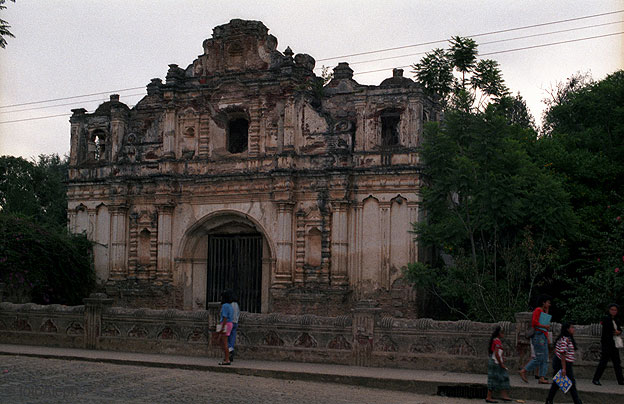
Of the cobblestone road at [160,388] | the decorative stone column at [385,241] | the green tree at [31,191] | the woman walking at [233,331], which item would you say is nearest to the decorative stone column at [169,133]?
the decorative stone column at [385,241]

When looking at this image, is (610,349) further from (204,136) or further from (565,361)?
(204,136)

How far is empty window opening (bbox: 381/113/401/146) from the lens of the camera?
81.9 feet

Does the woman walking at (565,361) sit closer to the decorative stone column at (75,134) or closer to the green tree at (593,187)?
the green tree at (593,187)

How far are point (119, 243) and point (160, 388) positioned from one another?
595 inches

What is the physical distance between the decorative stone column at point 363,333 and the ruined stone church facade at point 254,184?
7446 mm

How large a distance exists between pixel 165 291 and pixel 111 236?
3633mm

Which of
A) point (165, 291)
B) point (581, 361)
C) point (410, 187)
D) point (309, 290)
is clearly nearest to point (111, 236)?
point (165, 291)

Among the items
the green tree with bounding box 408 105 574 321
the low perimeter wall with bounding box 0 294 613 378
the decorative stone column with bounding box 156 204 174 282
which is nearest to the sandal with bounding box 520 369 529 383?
the low perimeter wall with bounding box 0 294 613 378

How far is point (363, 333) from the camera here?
632 inches

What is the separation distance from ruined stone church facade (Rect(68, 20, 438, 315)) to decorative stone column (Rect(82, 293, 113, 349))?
7.21m

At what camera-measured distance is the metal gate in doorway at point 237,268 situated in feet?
85.4

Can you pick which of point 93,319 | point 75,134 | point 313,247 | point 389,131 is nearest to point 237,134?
point 313,247

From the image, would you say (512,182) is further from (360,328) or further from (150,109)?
(150,109)

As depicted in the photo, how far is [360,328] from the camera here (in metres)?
16.1
